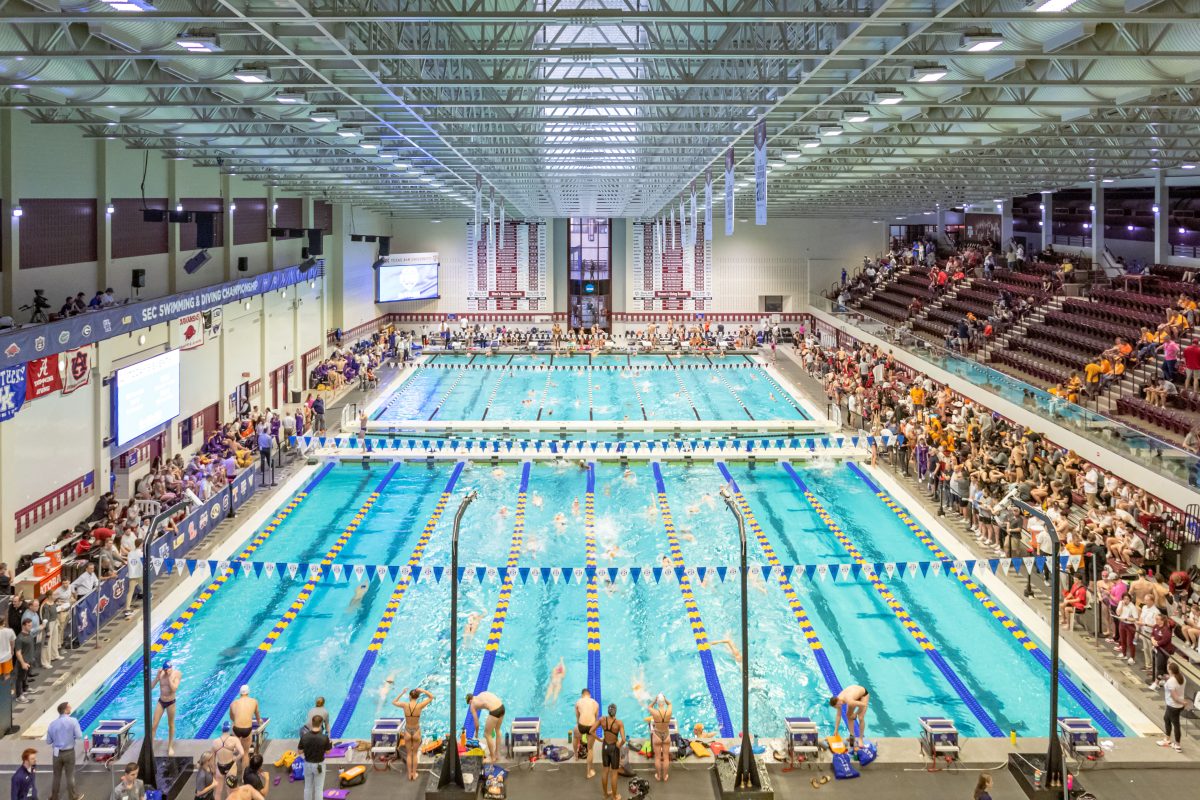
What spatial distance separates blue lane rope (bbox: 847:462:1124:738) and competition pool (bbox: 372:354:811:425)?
9043 mm

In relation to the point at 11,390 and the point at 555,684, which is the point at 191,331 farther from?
the point at 555,684

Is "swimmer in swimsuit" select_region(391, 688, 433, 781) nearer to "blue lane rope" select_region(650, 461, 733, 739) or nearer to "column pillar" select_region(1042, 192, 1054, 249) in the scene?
"blue lane rope" select_region(650, 461, 733, 739)

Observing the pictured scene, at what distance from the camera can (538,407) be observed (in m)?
30.7

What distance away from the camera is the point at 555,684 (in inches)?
493

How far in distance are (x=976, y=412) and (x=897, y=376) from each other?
19.9ft

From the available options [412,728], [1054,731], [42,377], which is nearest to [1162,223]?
[1054,731]

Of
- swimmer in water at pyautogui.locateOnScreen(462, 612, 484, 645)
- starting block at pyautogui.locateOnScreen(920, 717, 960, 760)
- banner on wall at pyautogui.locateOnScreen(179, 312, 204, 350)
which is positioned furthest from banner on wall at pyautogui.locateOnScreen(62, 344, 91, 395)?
starting block at pyautogui.locateOnScreen(920, 717, 960, 760)

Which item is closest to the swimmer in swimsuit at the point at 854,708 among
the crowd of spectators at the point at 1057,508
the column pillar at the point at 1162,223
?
the crowd of spectators at the point at 1057,508

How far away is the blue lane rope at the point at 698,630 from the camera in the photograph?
39.1 feet

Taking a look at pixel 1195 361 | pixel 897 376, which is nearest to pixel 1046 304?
pixel 897 376

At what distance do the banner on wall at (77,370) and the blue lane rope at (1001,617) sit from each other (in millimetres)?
13333

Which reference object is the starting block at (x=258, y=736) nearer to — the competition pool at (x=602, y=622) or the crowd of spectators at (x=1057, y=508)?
the competition pool at (x=602, y=622)

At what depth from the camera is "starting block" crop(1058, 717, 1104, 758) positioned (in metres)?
9.95

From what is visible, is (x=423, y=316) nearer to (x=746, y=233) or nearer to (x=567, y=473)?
(x=746, y=233)
